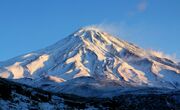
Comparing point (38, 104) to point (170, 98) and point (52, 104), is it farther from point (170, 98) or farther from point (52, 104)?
point (170, 98)

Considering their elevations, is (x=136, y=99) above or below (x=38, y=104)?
above

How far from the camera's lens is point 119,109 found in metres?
59.6

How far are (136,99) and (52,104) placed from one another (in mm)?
48318

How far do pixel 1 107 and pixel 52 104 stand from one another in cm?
918

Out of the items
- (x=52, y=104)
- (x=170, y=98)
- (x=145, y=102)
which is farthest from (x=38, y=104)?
(x=170, y=98)

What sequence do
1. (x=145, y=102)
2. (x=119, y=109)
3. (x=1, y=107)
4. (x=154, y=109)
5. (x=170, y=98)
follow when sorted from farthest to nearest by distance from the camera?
(x=170, y=98) → (x=145, y=102) → (x=154, y=109) → (x=119, y=109) → (x=1, y=107)

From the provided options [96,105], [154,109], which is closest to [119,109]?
[96,105]

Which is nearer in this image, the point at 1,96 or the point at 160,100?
the point at 1,96

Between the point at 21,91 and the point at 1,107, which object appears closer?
the point at 1,107

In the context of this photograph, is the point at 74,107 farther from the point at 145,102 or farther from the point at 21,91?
the point at 145,102

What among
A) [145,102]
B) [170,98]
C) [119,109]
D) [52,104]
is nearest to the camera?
[52,104]

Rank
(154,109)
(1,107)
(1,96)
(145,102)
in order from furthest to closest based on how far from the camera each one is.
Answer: (145,102)
(154,109)
(1,96)
(1,107)

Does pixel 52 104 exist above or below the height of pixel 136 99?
below

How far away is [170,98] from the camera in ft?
338
